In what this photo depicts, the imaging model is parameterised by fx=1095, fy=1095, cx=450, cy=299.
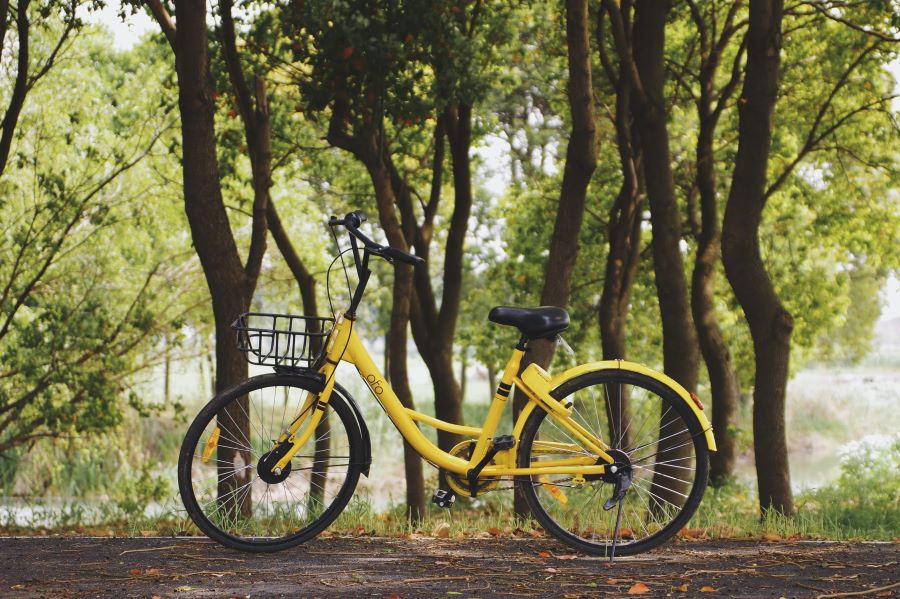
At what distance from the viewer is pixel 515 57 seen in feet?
46.7

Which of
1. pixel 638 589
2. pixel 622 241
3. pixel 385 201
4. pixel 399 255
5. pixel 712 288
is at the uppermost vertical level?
pixel 622 241

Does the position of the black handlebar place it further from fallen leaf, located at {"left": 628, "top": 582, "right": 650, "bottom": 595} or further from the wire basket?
fallen leaf, located at {"left": 628, "top": 582, "right": 650, "bottom": 595}

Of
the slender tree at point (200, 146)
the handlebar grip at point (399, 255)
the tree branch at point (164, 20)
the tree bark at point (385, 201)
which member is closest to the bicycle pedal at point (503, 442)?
the handlebar grip at point (399, 255)

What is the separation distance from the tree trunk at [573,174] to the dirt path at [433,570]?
3.33 m

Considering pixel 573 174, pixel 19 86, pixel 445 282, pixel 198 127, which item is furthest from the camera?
pixel 445 282

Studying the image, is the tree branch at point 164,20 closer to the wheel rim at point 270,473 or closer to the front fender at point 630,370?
the wheel rim at point 270,473

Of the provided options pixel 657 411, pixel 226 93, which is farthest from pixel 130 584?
pixel 226 93

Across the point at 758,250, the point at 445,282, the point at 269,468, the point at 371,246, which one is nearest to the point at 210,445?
the point at 269,468

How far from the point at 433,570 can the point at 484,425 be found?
2.48 feet

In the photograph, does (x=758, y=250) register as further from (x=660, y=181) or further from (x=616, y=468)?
(x=616, y=468)

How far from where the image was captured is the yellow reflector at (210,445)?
17.3 feet

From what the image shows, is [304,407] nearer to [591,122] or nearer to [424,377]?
[591,122]

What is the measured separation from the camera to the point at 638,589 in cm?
445

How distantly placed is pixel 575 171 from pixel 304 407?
14.5 ft
